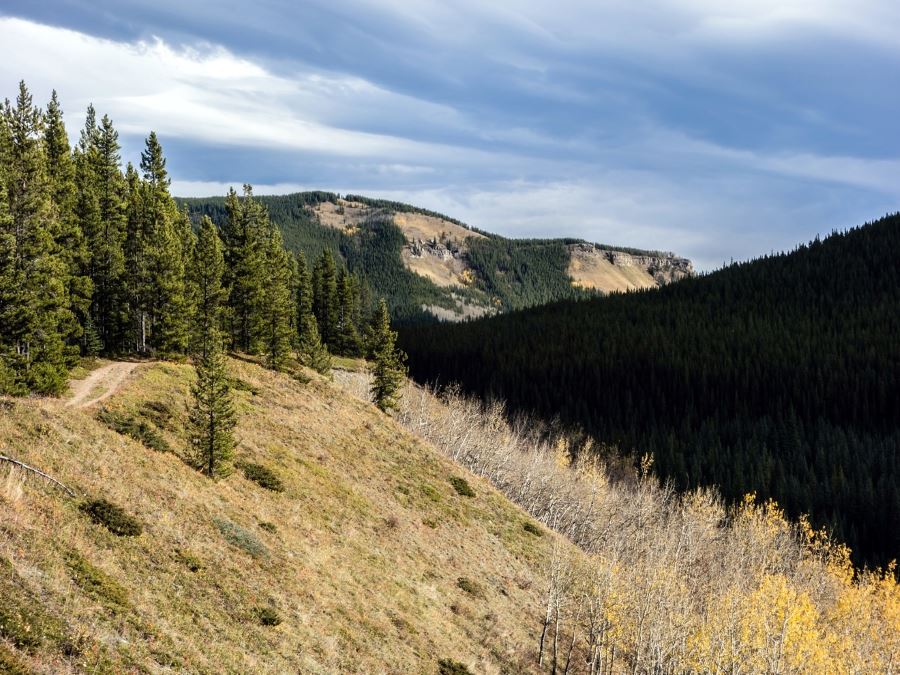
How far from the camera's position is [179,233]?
74625 millimetres

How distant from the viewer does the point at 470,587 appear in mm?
40281

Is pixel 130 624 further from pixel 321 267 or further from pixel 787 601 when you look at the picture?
pixel 321 267

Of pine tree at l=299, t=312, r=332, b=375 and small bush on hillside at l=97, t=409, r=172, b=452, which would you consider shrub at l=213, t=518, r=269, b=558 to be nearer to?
small bush on hillside at l=97, t=409, r=172, b=452

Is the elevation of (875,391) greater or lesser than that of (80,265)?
lesser

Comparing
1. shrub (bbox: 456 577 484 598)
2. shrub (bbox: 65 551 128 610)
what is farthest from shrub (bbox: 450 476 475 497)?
shrub (bbox: 65 551 128 610)

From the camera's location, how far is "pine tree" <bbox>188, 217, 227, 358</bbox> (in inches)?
2495

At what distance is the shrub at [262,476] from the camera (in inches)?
1565

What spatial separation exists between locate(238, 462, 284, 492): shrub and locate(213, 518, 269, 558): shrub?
850 centimetres

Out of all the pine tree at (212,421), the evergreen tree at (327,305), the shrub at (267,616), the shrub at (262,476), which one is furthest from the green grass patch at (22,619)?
the evergreen tree at (327,305)

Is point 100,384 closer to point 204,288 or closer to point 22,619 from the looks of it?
point 204,288

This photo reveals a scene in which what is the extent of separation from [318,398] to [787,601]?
154 ft

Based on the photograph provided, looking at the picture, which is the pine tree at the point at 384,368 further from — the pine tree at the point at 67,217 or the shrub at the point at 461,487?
the pine tree at the point at 67,217

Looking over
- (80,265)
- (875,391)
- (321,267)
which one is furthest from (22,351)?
(875,391)

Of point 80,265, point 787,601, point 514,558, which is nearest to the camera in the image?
point 787,601
